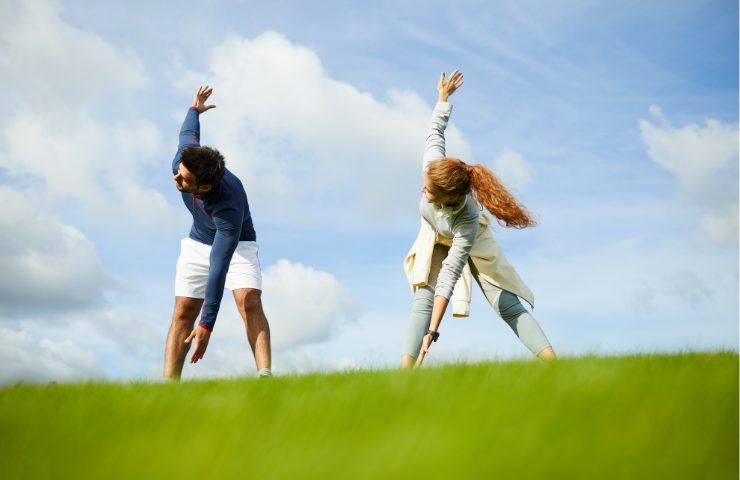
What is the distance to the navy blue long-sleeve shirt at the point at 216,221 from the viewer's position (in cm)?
623

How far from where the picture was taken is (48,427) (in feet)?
14.1

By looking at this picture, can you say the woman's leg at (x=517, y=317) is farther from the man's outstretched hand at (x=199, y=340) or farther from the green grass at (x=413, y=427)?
the man's outstretched hand at (x=199, y=340)

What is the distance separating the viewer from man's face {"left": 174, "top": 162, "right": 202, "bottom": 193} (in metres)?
6.39

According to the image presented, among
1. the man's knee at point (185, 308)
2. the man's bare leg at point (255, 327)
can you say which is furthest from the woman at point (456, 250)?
the man's knee at point (185, 308)

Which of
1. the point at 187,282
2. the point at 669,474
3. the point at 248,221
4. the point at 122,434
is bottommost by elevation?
the point at 669,474

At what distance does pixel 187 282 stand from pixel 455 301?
2925mm

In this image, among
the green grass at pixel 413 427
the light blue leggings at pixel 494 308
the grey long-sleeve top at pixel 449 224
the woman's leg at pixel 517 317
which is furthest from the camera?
the woman's leg at pixel 517 317

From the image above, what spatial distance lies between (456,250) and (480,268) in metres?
0.55

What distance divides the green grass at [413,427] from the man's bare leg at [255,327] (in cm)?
183

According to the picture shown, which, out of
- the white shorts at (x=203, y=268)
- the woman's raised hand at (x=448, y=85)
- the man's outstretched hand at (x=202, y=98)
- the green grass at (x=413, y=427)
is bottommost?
the green grass at (x=413, y=427)

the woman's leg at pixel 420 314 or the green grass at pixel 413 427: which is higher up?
the woman's leg at pixel 420 314

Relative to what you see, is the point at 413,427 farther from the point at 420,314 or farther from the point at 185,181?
the point at 185,181

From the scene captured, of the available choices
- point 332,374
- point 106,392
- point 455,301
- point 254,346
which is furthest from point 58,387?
point 455,301

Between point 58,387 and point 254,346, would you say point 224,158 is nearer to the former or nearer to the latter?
point 254,346
